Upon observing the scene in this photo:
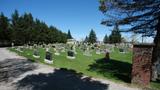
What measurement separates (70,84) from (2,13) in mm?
73249

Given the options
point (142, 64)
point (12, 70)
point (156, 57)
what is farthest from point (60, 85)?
point (156, 57)

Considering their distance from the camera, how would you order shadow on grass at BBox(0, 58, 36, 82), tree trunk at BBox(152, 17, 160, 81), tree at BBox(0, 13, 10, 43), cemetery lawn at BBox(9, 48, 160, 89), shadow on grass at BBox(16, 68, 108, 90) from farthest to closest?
1. tree at BBox(0, 13, 10, 43)
2. cemetery lawn at BBox(9, 48, 160, 89)
3. tree trunk at BBox(152, 17, 160, 81)
4. shadow on grass at BBox(0, 58, 36, 82)
5. shadow on grass at BBox(16, 68, 108, 90)

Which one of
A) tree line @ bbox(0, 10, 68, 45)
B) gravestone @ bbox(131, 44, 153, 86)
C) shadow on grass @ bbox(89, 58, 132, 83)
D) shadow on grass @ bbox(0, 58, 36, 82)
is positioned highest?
tree line @ bbox(0, 10, 68, 45)

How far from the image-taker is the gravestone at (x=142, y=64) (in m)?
12.5

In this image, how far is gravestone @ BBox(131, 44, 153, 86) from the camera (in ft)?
40.9

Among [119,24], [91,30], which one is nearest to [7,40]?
[91,30]

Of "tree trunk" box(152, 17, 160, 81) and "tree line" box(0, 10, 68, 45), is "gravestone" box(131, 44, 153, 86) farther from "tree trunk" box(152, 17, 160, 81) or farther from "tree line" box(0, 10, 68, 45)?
"tree line" box(0, 10, 68, 45)

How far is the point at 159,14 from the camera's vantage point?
1502 centimetres

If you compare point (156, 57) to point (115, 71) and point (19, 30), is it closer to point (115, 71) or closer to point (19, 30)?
point (115, 71)

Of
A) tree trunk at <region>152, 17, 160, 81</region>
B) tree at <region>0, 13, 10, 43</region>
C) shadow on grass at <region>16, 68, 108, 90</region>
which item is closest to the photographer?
shadow on grass at <region>16, 68, 108, 90</region>

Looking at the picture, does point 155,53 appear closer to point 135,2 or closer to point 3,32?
point 135,2

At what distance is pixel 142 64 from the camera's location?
1266cm

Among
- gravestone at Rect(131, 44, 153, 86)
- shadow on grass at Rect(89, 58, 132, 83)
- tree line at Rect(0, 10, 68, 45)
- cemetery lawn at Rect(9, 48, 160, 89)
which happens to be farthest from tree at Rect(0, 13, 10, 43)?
gravestone at Rect(131, 44, 153, 86)

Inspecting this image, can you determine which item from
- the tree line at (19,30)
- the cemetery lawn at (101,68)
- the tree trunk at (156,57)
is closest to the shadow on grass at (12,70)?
the cemetery lawn at (101,68)
